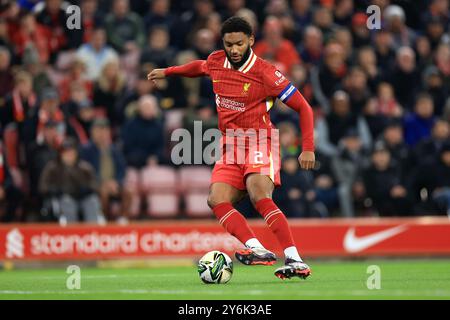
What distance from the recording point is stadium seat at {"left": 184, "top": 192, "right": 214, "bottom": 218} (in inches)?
620

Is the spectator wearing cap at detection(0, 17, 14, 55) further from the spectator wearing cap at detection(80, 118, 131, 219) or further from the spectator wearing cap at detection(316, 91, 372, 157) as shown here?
the spectator wearing cap at detection(316, 91, 372, 157)

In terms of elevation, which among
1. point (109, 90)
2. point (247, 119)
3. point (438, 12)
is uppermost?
point (438, 12)

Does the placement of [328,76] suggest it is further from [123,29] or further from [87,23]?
[87,23]

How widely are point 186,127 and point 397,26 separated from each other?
17.5 feet

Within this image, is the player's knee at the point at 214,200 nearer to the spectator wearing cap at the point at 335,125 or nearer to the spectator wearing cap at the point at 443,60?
the spectator wearing cap at the point at 335,125

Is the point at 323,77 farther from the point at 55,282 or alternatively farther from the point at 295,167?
the point at 55,282

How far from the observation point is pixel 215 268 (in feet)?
30.8

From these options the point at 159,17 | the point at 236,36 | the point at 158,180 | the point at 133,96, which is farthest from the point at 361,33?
the point at 236,36

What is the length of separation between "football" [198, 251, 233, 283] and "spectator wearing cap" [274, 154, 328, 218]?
246 inches

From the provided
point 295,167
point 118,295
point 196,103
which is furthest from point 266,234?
point 118,295

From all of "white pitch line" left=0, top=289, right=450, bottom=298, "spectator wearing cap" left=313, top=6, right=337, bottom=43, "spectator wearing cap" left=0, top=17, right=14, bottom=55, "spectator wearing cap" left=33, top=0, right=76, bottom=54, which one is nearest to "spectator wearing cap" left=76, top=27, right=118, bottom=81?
"spectator wearing cap" left=33, top=0, right=76, bottom=54

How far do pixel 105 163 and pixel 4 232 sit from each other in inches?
86.3

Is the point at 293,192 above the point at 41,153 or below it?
below

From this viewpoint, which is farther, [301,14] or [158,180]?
[301,14]
